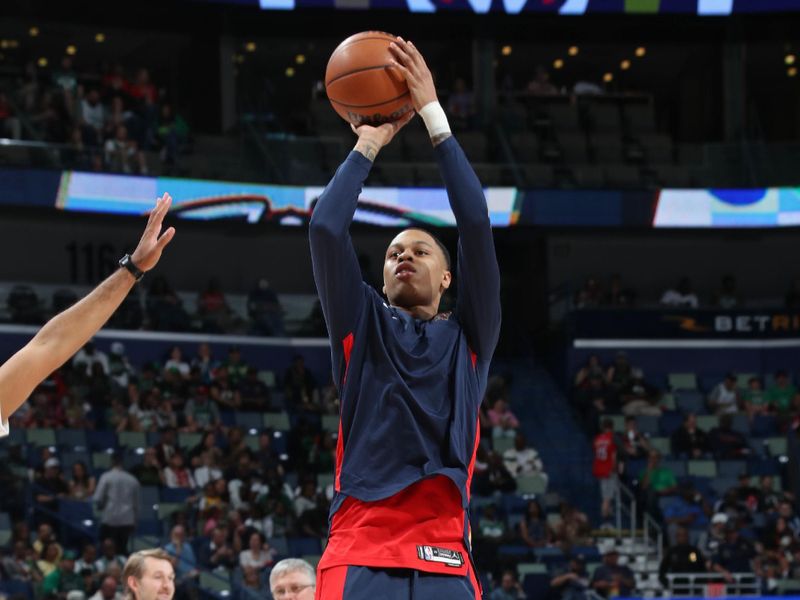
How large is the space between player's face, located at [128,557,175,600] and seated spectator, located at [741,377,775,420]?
58.0ft

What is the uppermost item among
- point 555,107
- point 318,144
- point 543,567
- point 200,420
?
point 555,107

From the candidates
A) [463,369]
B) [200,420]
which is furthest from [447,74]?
[463,369]

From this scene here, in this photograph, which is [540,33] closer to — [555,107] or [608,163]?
[555,107]

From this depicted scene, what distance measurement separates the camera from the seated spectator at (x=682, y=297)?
2694 centimetres

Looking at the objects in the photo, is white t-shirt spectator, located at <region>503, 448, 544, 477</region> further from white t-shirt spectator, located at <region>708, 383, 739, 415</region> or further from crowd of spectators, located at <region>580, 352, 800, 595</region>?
white t-shirt spectator, located at <region>708, 383, 739, 415</region>

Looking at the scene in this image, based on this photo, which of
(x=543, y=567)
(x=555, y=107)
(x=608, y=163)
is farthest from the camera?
(x=555, y=107)

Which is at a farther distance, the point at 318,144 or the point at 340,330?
the point at 318,144

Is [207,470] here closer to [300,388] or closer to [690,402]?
[300,388]

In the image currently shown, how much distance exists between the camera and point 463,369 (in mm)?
4781

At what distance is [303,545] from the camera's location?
17.6m

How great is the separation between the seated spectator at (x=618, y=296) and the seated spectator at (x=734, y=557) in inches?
328

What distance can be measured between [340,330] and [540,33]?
26325 mm

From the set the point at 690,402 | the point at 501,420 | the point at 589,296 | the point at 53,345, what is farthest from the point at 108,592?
the point at 589,296

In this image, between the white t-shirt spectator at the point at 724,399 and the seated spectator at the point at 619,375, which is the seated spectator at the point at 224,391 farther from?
the white t-shirt spectator at the point at 724,399
